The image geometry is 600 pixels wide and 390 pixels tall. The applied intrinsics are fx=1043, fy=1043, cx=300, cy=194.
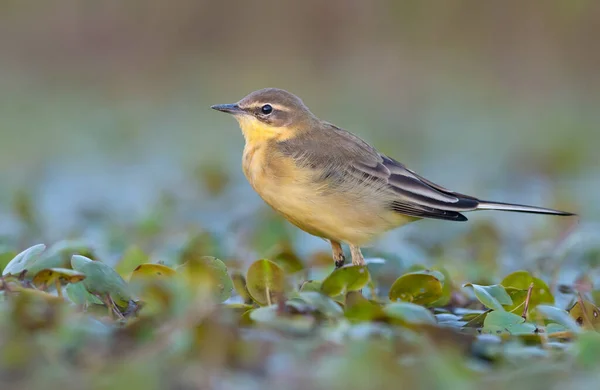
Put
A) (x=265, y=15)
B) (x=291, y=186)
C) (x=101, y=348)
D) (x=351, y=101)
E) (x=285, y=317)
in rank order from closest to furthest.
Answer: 1. (x=101, y=348)
2. (x=285, y=317)
3. (x=291, y=186)
4. (x=351, y=101)
5. (x=265, y=15)

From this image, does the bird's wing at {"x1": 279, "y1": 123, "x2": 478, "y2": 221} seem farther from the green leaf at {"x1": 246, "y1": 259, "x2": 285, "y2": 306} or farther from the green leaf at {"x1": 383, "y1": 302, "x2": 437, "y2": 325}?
the green leaf at {"x1": 383, "y1": 302, "x2": 437, "y2": 325}

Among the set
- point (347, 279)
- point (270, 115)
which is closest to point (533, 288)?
point (347, 279)

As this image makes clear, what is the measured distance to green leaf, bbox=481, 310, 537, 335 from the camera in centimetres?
641

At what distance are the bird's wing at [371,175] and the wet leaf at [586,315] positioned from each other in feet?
5.00

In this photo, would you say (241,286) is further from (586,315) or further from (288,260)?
(586,315)

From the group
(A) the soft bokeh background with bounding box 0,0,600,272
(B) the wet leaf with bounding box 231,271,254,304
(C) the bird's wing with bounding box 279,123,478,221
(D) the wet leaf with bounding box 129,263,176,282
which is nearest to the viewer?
(D) the wet leaf with bounding box 129,263,176,282

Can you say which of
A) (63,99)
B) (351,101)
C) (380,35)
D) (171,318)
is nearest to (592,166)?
(351,101)

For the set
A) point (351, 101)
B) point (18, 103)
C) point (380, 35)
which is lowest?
point (18, 103)

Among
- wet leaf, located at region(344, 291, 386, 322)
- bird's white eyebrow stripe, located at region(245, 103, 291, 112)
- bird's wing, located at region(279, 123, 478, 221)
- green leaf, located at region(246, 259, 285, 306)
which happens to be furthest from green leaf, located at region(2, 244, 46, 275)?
bird's white eyebrow stripe, located at region(245, 103, 291, 112)

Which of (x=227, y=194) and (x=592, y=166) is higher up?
(x=592, y=166)

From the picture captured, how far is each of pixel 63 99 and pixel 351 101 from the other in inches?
210

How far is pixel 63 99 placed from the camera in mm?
19094

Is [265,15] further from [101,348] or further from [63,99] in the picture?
[101,348]

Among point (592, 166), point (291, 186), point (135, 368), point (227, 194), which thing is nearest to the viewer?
point (135, 368)
